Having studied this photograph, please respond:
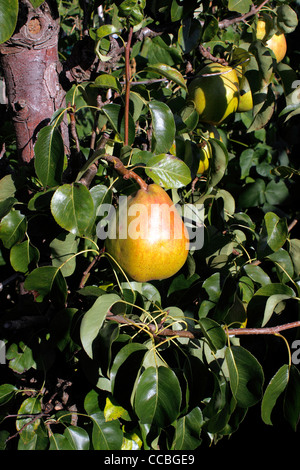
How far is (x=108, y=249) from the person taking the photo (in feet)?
2.69

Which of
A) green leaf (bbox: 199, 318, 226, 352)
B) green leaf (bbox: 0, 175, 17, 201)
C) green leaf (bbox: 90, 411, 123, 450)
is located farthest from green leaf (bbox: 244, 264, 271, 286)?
green leaf (bbox: 0, 175, 17, 201)

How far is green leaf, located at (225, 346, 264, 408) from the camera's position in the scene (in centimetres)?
75

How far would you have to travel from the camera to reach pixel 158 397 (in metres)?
0.76

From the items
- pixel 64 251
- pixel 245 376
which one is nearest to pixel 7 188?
pixel 64 251

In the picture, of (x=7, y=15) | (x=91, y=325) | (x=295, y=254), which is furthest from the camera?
(x=295, y=254)

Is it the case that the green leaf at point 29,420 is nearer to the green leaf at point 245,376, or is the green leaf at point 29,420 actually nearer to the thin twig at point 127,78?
the green leaf at point 245,376

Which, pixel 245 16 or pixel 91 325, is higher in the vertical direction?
pixel 245 16

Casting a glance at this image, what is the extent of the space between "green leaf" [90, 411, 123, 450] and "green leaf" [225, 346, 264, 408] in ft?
1.06

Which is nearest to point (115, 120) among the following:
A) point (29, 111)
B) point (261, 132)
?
point (29, 111)

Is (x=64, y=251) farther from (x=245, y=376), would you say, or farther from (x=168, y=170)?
(x=245, y=376)

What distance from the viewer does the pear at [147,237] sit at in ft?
2.51

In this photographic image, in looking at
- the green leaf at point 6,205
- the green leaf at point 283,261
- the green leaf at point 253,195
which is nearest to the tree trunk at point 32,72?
the green leaf at point 6,205

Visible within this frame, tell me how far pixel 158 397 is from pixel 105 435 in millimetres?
256

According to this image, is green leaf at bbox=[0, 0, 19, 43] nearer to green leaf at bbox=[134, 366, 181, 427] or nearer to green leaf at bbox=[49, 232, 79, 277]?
green leaf at bbox=[49, 232, 79, 277]
